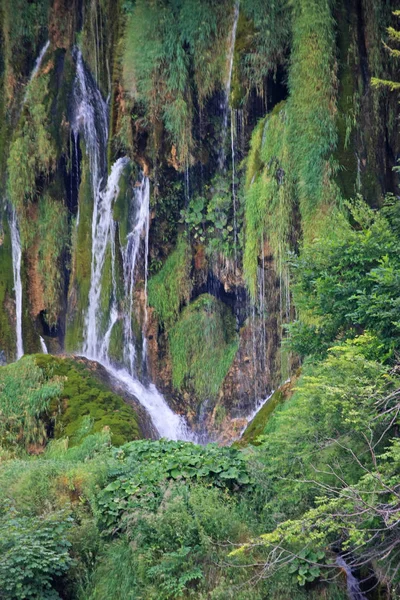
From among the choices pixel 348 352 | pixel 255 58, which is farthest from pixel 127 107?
pixel 348 352

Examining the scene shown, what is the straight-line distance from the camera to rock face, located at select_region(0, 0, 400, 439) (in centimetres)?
1498

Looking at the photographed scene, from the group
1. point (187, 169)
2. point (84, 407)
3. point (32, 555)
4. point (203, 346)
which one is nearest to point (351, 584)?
point (32, 555)

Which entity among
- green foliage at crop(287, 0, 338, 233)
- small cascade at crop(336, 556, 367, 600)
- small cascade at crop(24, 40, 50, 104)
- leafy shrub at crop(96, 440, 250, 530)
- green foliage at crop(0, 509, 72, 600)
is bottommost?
small cascade at crop(336, 556, 367, 600)

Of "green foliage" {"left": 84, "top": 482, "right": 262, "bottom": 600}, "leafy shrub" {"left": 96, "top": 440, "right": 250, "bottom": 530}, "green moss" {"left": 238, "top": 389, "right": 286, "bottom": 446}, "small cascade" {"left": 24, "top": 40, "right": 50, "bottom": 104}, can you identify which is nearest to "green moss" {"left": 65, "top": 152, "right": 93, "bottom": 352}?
"small cascade" {"left": 24, "top": 40, "right": 50, "bottom": 104}

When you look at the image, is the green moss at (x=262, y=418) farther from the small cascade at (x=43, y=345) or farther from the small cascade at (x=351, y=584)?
the small cascade at (x=43, y=345)

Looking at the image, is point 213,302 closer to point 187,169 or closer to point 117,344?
point 117,344

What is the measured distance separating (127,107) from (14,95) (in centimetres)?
404

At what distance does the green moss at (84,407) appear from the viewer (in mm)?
13227

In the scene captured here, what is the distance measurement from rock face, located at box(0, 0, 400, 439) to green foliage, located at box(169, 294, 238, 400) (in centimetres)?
3

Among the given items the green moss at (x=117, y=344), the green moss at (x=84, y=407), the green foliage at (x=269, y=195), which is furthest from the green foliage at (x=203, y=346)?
the green moss at (x=84, y=407)

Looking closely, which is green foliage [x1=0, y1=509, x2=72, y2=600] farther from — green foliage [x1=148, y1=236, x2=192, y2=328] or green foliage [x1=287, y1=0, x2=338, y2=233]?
green foliage [x1=148, y1=236, x2=192, y2=328]

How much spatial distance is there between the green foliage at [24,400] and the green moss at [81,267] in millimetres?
3722

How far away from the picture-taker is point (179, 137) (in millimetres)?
17656

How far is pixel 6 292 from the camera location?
65.9 feet
